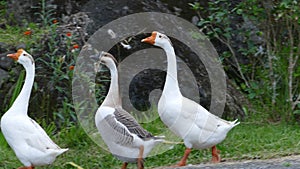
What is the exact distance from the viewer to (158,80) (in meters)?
10.3

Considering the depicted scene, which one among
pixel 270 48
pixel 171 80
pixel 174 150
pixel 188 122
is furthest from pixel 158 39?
pixel 270 48

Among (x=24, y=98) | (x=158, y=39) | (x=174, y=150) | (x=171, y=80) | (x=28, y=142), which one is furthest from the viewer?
(x=174, y=150)

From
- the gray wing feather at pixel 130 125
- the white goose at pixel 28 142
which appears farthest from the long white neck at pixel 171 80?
the white goose at pixel 28 142

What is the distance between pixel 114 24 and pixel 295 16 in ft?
8.07

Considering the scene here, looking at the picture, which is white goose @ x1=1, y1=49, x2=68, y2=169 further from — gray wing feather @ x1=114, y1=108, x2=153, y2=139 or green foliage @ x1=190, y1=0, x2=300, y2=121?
green foliage @ x1=190, y1=0, x2=300, y2=121

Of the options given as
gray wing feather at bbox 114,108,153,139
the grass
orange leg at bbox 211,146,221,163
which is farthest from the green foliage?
gray wing feather at bbox 114,108,153,139

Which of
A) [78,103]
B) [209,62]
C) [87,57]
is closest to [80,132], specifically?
[78,103]

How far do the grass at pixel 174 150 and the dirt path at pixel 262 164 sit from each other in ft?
1.15

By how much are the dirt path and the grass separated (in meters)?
0.35

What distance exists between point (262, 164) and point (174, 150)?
1451 mm

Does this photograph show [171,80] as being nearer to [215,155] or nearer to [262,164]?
[215,155]

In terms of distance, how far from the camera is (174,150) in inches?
352

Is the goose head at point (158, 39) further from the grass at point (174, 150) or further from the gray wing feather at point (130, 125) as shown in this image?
the grass at point (174, 150)

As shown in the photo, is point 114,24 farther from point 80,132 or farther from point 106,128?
point 106,128
